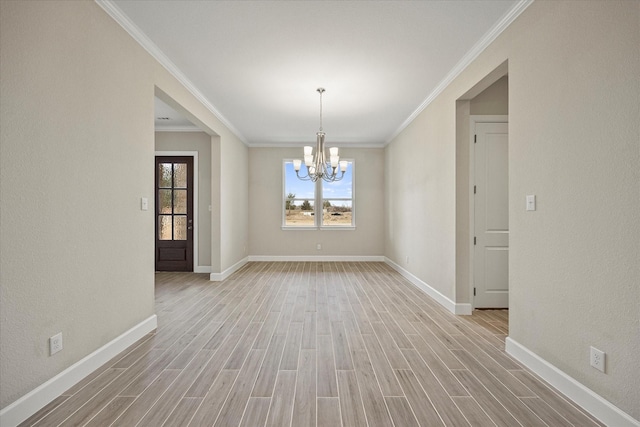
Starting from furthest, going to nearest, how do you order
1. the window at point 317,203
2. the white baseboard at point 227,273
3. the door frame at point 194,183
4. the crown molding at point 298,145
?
the window at point 317,203
the crown molding at point 298,145
the door frame at point 194,183
the white baseboard at point 227,273

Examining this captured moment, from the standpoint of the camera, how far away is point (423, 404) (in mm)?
2002

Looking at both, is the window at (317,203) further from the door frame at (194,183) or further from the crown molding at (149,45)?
the crown molding at (149,45)

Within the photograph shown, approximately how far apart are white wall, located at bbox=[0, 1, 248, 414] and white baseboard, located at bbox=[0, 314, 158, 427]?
0.13ft

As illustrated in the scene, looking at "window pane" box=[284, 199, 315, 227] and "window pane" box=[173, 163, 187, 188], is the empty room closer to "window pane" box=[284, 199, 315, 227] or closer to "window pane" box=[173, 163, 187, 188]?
"window pane" box=[173, 163, 187, 188]

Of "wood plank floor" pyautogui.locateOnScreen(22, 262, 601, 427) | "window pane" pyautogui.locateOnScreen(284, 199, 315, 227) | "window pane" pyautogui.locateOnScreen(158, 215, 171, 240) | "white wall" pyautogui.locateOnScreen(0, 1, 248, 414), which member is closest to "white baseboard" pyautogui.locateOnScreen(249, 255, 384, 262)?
"window pane" pyautogui.locateOnScreen(284, 199, 315, 227)

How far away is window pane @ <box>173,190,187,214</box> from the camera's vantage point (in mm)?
6461

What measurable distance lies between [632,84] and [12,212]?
3.36 meters

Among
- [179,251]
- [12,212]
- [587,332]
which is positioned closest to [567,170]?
[587,332]

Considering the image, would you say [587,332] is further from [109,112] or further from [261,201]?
[261,201]

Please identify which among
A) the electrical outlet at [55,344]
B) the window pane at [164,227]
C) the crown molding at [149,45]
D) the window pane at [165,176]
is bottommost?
the electrical outlet at [55,344]

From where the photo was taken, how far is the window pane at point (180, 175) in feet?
21.2

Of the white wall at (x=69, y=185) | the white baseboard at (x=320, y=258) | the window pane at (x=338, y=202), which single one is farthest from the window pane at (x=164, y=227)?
the white wall at (x=69, y=185)

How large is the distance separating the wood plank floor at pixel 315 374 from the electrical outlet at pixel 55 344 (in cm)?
30

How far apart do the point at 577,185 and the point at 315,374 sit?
83.7 inches
